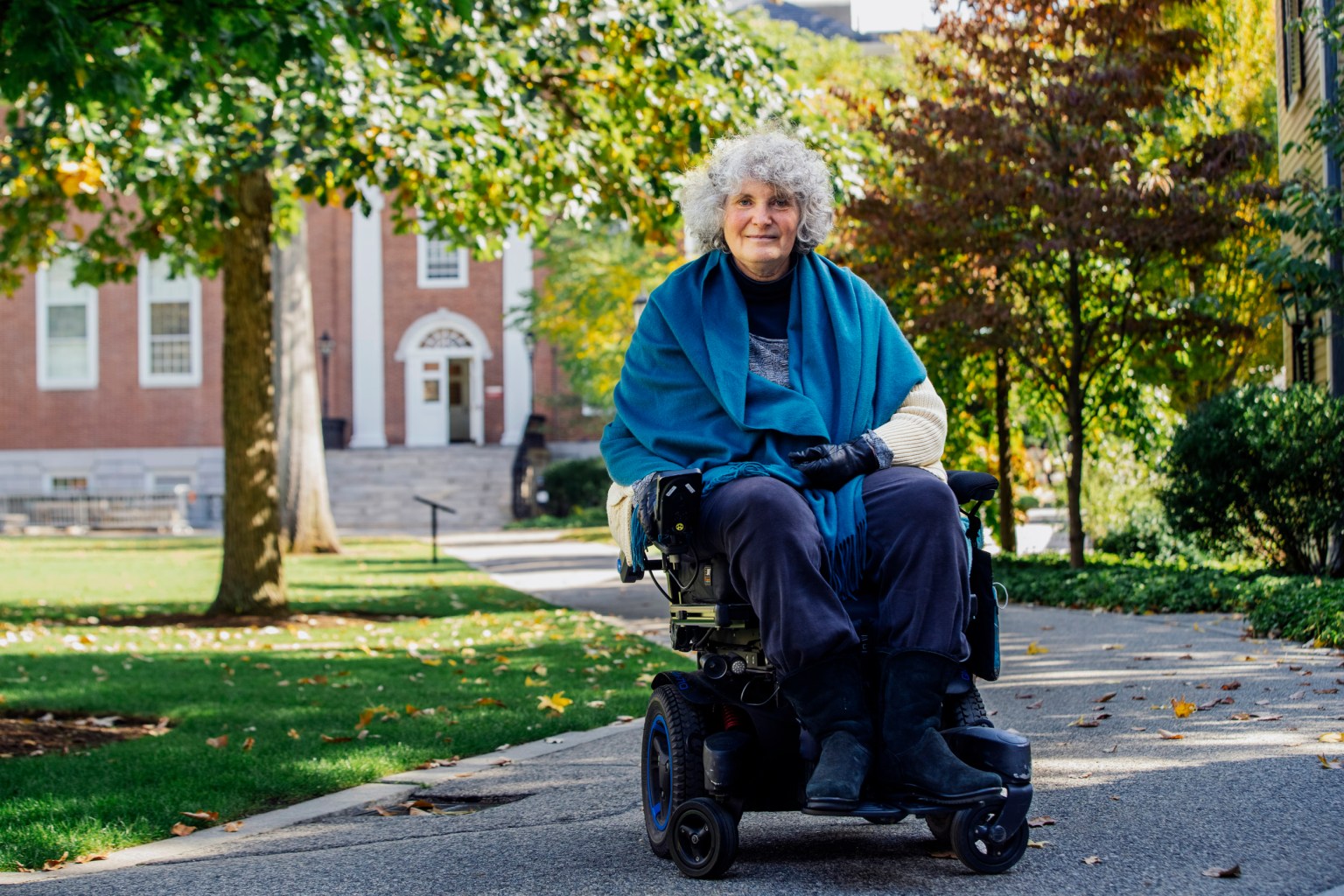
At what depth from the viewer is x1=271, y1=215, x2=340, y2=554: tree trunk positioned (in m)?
21.6

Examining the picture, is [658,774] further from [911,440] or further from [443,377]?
[443,377]

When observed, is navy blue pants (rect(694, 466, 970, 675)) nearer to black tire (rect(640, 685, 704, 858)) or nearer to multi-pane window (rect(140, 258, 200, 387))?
black tire (rect(640, 685, 704, 858))

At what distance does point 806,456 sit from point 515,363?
35.6 metres

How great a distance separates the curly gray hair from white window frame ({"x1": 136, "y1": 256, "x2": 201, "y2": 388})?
36209 mm

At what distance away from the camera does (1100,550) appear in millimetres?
17969

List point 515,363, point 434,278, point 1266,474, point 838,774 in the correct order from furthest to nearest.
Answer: point 434,278, point 515,363, point 1266,474, point 838,774

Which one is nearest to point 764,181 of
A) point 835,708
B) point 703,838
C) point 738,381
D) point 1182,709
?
point 738,381

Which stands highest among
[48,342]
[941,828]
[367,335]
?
[367,335]

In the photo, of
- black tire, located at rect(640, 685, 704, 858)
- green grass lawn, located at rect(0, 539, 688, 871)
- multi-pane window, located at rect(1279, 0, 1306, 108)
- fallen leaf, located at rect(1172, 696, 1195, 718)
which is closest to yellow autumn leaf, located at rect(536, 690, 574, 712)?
green grass lawn, located at rect(0, 539, 688, 871)

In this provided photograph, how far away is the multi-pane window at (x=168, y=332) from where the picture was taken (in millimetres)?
38188

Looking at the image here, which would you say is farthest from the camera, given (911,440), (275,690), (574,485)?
(574,485)

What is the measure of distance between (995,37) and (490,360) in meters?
26.8

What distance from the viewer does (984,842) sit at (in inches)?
134

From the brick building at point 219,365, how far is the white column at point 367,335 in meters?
0.03
